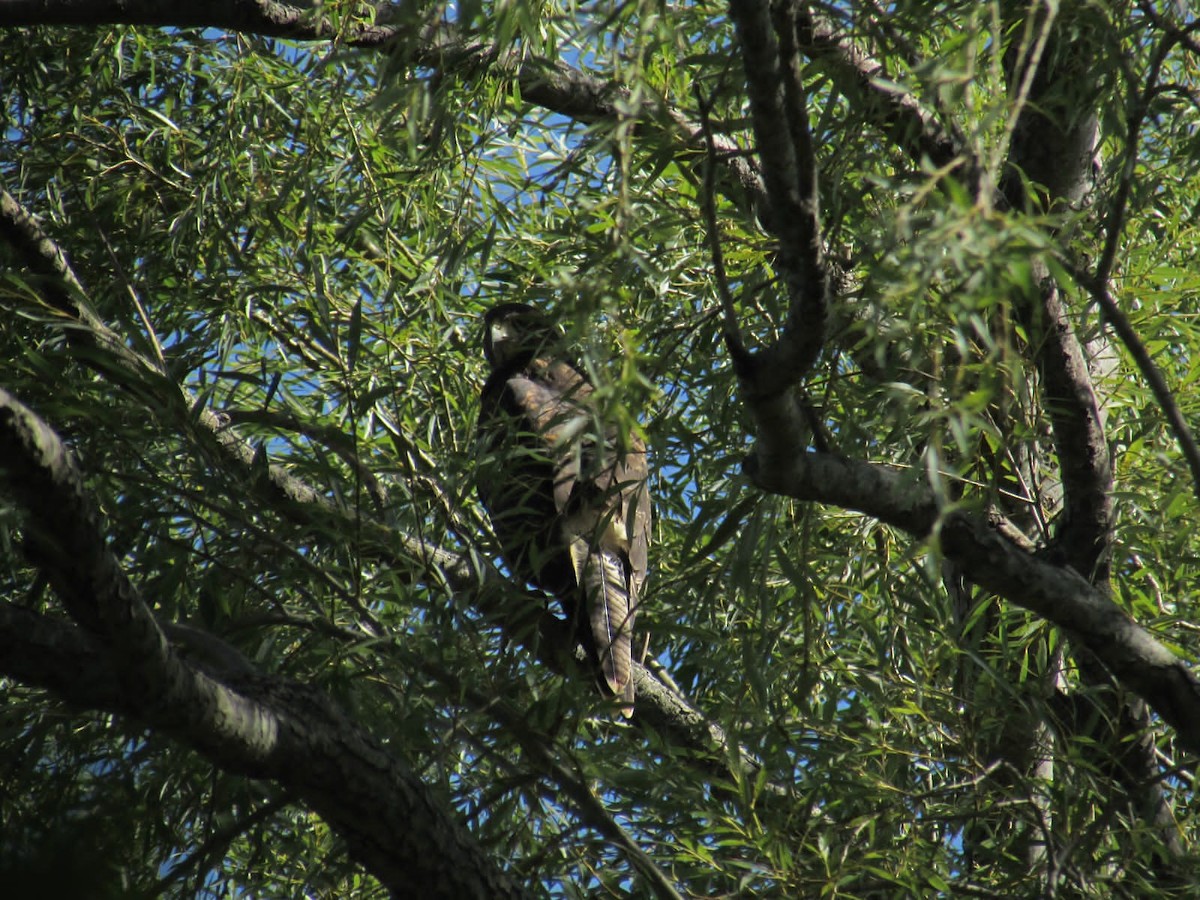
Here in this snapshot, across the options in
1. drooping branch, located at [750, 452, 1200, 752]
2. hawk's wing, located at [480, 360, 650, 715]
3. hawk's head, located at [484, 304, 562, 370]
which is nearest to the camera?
drooping branch, located at [750, 452, 1200, 752]

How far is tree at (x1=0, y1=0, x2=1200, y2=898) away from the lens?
1.25 meters

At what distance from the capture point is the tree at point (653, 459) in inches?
49.2

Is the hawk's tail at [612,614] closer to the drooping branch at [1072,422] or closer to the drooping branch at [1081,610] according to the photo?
the drooping branch at [1081,610]

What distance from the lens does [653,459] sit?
1914mm

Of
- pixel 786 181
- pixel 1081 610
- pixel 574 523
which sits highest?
pixel 574 523

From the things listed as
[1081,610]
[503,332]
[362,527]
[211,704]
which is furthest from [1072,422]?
[503,332]

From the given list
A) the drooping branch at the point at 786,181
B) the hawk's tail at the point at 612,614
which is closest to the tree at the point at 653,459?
the drooping branch at the point at 786,181

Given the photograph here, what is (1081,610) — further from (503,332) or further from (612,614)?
(503,332)

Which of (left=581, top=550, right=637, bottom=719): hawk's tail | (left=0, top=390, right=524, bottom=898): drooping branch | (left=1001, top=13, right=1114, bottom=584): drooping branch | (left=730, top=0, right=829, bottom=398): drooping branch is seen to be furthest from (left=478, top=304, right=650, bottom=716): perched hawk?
(left=1001, top=13, right=1114, bottom=584): drooping branch

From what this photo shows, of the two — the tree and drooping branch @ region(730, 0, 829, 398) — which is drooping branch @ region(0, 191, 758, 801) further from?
drooping branch @ region(730, 0, 829, 398)

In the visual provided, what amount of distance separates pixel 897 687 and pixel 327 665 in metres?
0.95

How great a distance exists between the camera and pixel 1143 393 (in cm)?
211

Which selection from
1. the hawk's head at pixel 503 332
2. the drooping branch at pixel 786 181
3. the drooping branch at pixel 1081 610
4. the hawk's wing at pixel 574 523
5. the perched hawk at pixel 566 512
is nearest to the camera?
the drooping branch at pixel 786 181

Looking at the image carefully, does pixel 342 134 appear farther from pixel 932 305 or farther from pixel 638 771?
pixel 932 305
